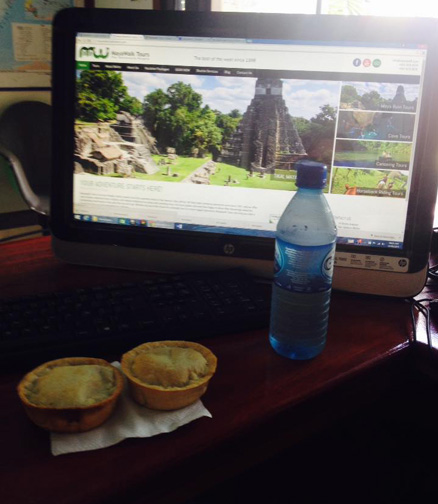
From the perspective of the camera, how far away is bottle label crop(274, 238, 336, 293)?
0.65 meters

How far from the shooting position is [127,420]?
0.54m

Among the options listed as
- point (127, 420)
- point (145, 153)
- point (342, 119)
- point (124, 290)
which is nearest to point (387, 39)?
point (342, 119)

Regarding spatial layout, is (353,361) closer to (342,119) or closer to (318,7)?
(342,119)

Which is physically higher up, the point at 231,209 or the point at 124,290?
the point at 231,209

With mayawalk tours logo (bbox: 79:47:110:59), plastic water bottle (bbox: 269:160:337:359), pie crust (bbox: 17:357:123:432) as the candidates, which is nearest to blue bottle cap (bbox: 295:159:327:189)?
plastic water bottle (bbox: 269:160:337:359)

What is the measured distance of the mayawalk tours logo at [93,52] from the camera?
0.90 meters

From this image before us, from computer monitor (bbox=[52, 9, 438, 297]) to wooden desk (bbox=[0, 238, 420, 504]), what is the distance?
0.15 m

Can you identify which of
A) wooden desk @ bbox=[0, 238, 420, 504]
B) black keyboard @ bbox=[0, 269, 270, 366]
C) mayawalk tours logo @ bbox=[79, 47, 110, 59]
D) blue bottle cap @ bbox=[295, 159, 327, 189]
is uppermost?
mayawalk tours logo @ bbox=[79, 47, 110, 59]

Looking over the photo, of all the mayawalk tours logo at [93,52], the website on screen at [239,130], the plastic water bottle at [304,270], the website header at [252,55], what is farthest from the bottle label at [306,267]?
the mayawalk tours logo at [93,52]

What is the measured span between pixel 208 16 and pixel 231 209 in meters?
0.33

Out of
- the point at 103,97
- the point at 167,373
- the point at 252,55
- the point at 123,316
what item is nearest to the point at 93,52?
the point at 103,97

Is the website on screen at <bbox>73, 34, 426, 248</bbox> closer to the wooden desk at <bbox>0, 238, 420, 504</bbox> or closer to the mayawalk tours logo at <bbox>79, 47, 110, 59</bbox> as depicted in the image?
the mayawalk tours logo at <bbox>79, 47, 110, 59</bbox>

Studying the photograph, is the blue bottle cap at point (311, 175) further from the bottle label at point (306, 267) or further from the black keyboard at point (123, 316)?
the black keyboard at point (123, 316)

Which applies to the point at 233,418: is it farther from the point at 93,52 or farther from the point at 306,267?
the point at 93,52
